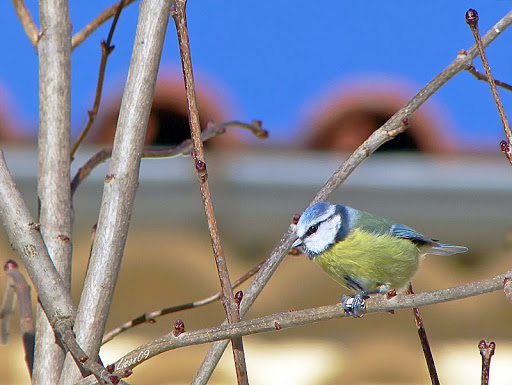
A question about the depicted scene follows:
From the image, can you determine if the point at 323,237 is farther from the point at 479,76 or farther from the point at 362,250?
the point at 479,76

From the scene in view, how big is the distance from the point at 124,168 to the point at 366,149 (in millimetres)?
354

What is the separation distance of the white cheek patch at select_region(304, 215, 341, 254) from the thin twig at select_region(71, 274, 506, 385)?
74 cm

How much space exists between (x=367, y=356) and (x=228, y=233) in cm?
63

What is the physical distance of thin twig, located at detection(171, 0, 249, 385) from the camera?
90 cm

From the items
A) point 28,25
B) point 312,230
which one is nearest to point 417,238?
point 312,230

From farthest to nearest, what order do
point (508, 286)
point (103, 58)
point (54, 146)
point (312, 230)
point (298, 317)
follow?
point (312, 230), point (103, 58), point (54, 146), point (298, 317), point (508, 286)

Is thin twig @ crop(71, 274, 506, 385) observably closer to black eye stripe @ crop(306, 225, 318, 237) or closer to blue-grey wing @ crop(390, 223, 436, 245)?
black eye stripe @ crop(306, 225, 318, 237)

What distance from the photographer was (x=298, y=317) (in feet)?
2.88

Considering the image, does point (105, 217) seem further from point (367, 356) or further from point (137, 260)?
point (367, 356)

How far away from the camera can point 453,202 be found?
2.20 meters

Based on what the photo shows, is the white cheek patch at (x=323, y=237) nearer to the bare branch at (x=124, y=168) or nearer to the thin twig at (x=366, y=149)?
the thin twig at (x=366, y=149)

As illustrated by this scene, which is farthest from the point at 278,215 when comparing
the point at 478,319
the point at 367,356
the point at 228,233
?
the point at 478,319

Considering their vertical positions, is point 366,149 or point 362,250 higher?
point 362,250

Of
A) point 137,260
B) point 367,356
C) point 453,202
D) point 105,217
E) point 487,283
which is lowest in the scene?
point 487,283
